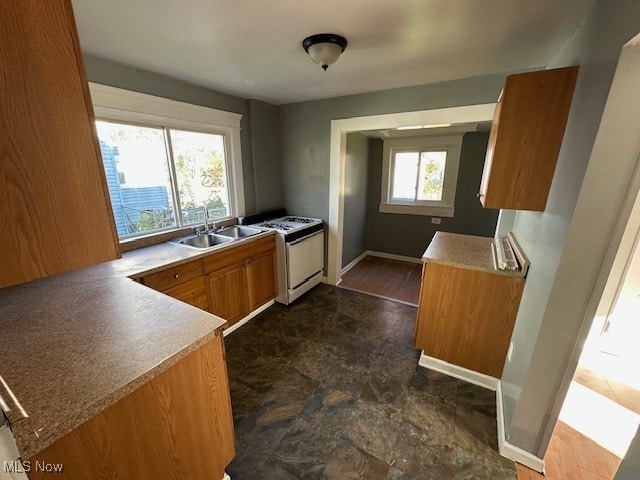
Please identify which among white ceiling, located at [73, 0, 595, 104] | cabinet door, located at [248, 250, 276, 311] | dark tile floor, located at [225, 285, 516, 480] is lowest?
dark tile floor, located at [225, 285, 516, 480]

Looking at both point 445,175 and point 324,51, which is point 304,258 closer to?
point 324,51

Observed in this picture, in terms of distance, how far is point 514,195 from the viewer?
1463 millimetres

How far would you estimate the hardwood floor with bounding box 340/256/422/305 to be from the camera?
133 inches

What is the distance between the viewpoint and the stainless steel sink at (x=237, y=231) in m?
2.86

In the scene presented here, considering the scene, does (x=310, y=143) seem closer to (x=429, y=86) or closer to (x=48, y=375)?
(x=429, y=86)

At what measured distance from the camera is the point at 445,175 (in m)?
4.06

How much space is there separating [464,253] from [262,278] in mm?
1942

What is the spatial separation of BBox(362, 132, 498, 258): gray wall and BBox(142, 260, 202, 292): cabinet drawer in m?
3.37

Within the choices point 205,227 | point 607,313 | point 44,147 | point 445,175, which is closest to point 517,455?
point 607,313

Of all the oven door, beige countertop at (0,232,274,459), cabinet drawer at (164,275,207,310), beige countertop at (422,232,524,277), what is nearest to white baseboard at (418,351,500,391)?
beige countertop at (422,232,524,277)

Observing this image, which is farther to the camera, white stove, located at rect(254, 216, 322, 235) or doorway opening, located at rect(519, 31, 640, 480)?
white stove, located at rect(254, 216, 322, 235)

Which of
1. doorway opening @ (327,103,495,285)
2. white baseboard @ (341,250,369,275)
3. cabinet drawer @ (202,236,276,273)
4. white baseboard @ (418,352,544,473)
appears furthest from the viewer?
white baseboard @ (341,250,369,275)

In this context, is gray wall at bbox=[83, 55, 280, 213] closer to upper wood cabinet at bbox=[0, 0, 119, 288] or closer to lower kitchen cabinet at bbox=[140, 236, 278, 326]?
lower kitchen cabinet at bbox=[140, 236, 278, 326]

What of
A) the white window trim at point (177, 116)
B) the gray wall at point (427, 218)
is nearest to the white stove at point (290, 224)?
the white window trim at point (177, 116)
